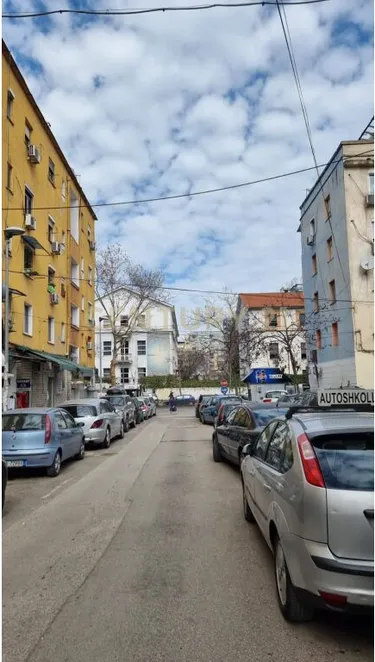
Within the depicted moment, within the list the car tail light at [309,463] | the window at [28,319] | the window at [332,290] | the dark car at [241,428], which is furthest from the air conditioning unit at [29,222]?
the car tail light at [309,463]

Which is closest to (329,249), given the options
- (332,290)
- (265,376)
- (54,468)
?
(332,290)

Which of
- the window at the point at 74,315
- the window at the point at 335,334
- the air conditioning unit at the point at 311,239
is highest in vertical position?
the air conditioning unit at the point at 311,239

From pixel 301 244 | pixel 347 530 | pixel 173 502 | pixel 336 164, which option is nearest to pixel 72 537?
pixel 173 502

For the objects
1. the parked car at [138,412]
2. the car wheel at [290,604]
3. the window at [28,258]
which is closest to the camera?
the car wheel at [290,604]

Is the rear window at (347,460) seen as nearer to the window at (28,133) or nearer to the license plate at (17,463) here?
the license plate at (17,463)

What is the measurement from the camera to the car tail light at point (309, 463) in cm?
330

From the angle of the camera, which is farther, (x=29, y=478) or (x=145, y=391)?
(x=145, y=391)

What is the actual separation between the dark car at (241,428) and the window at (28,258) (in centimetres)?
1275

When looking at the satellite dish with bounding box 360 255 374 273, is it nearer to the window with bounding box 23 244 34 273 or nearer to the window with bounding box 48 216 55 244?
the window with bounding box 48 216 55 244

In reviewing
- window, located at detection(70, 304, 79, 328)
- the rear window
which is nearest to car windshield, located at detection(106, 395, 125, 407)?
window, located at detection(70, 304, 79, 328)

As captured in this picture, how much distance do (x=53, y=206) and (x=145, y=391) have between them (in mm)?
38022

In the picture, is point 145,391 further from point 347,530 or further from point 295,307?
point 347,530

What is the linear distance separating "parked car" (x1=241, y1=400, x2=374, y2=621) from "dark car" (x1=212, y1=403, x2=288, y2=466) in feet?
15.5

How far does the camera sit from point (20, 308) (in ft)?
64.6
